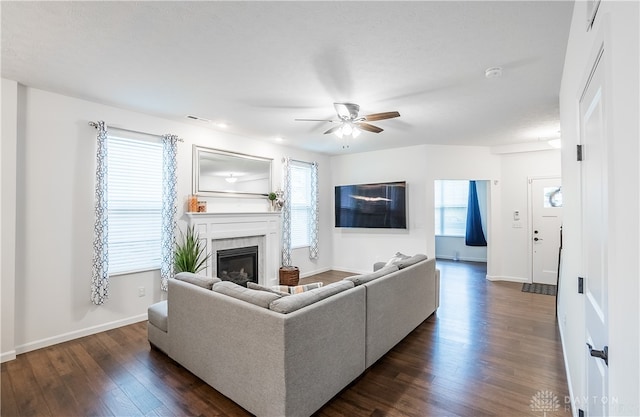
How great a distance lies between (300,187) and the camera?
652 centimetres

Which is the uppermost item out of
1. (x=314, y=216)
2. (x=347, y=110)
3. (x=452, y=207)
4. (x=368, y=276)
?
(x=347, y=110)

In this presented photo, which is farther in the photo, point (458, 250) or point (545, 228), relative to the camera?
point (458, 250)

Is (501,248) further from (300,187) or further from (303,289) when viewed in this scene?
(303,289)

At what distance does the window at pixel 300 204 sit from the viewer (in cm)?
632

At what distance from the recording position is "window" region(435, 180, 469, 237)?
28.2 ft

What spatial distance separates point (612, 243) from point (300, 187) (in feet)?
18.8

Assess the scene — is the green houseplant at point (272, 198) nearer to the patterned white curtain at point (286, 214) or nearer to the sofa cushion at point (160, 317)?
the patterned white curtain at point (286, 214)

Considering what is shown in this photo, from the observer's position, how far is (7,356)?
291cm

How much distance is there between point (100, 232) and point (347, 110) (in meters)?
3.28

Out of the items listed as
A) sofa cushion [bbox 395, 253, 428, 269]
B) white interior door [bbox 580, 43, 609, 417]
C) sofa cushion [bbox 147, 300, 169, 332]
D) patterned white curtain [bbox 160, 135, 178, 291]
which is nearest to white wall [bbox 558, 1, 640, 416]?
white interior door [bbox 580, 43, 609, 417]

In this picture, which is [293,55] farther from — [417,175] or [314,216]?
[314,216]

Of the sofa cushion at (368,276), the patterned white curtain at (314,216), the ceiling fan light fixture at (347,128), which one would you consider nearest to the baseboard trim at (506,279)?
the patterned white curtain at (314,216)

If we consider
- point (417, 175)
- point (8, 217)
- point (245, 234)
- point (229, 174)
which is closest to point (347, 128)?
point (229, 174)

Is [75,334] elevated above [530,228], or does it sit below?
below
